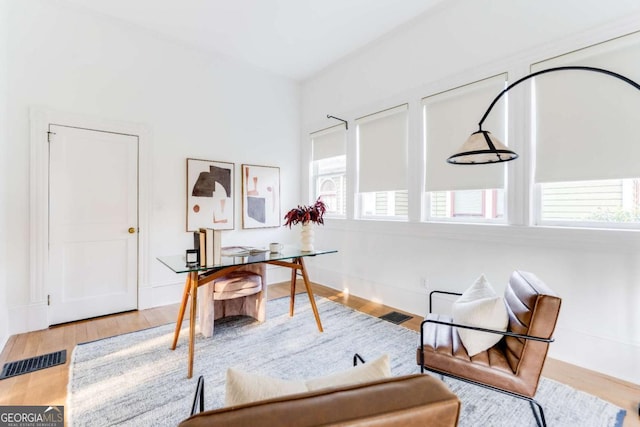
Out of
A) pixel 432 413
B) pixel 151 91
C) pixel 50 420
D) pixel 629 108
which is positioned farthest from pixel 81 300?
pixel 629 108

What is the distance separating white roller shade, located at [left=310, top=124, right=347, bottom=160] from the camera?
4.30m

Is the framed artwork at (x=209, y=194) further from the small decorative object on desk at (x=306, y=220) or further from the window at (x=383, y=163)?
the window at (x=383, y=163)

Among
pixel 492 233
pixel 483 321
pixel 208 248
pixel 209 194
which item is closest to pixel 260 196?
pixel 209 194

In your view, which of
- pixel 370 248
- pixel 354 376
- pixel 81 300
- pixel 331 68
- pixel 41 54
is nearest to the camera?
pixel 354 376

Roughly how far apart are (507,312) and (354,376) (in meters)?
1.32

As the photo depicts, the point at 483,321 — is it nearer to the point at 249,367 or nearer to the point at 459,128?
the point at 249,367

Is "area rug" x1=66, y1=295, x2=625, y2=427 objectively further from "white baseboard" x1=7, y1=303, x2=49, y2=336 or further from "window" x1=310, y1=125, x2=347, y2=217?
"window" x1=310, y1=125, x2=347, y2=217

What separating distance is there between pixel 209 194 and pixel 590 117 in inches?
158

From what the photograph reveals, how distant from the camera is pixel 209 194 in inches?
157

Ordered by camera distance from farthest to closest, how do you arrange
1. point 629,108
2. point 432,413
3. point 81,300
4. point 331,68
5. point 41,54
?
point 331,68 → point 81,300 → point 41,54 → point 629,108 → point 432,413

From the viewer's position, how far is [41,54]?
→ 2.96 metres

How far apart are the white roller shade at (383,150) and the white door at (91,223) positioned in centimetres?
285

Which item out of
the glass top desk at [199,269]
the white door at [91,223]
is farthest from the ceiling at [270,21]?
the glass top desk at [199,269]

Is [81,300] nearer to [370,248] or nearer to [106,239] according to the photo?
[106,239]
